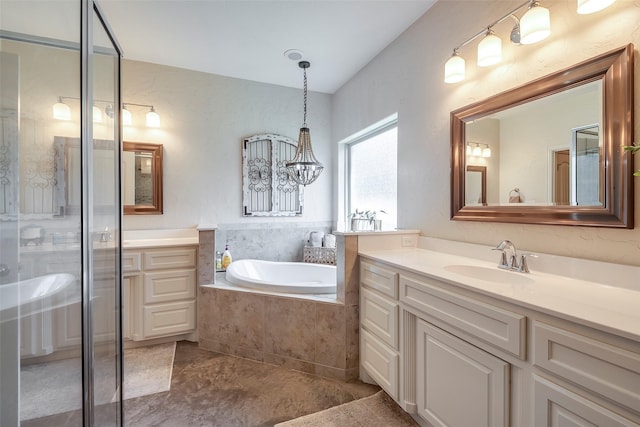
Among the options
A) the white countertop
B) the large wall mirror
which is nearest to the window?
the large wall mirror

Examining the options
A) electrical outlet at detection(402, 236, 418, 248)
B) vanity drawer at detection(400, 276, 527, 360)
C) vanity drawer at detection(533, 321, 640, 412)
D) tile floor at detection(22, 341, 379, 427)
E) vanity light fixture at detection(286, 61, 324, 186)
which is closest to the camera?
vanity drawer at detection(533, 321, 640, 412)

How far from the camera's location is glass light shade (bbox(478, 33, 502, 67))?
1.53m

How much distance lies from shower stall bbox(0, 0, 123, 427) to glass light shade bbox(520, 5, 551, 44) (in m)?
1.91

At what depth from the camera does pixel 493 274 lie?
4.83ft

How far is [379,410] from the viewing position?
1712 millimetres

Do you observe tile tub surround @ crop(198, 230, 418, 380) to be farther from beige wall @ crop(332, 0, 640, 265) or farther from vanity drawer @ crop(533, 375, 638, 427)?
vanity drawer @ crop(533, 375, 638, 427)

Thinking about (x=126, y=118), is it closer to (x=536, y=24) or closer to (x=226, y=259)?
(x=226, y=259)

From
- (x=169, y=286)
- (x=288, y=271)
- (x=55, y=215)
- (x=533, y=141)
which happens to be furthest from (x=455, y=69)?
(x=169, y=286)

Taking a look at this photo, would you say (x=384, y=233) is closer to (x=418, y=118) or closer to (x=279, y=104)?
(x=418, y=118)

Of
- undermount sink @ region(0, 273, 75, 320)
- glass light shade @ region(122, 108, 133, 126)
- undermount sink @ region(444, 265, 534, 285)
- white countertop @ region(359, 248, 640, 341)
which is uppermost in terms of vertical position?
glass light shade @ region(122, 108, 133, 126)

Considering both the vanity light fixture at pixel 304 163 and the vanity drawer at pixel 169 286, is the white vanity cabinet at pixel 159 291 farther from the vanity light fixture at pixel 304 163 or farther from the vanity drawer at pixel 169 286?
the vanity light fixture at pixel 304 163

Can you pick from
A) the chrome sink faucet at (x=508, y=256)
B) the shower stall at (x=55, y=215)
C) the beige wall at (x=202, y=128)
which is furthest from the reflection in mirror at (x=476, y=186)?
the beige wall at (x=202, y=128)

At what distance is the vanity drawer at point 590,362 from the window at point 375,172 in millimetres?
1797

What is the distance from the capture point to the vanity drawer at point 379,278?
1.61 meters
